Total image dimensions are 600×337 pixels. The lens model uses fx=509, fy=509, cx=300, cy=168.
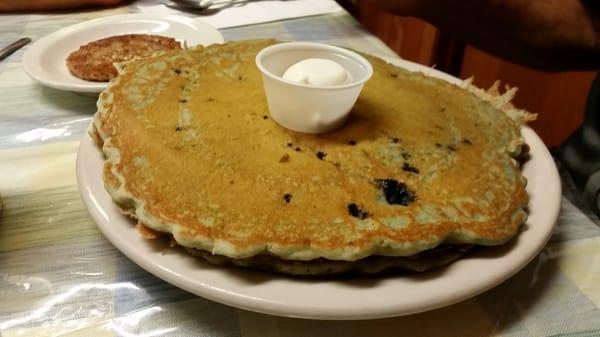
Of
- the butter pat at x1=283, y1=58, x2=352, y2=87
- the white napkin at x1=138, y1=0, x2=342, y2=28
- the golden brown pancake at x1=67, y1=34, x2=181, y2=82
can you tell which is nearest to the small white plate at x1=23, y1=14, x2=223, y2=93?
the golden brown pancake at x1=67, y1=34, x2=181, y2=82

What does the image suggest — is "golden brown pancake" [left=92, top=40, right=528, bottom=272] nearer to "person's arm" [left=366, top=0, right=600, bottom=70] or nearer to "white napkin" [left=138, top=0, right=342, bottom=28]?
"person's arm" [left=366, top=0, right=600, bottom=70]

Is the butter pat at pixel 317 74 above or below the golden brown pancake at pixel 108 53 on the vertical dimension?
above

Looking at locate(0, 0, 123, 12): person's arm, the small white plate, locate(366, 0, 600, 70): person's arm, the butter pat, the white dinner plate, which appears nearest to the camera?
the white dinner plate

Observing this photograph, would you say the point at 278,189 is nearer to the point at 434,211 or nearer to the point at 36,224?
the point at 434,211

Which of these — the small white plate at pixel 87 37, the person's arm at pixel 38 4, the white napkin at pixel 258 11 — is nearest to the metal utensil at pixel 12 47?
the small white plate at pixel 87 37

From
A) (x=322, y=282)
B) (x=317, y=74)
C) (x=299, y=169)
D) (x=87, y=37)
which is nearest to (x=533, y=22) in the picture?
(x=317, y=74)

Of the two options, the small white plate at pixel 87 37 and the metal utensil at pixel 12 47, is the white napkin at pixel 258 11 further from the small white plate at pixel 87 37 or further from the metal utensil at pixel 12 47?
the metal utensil at pixel 12 47
